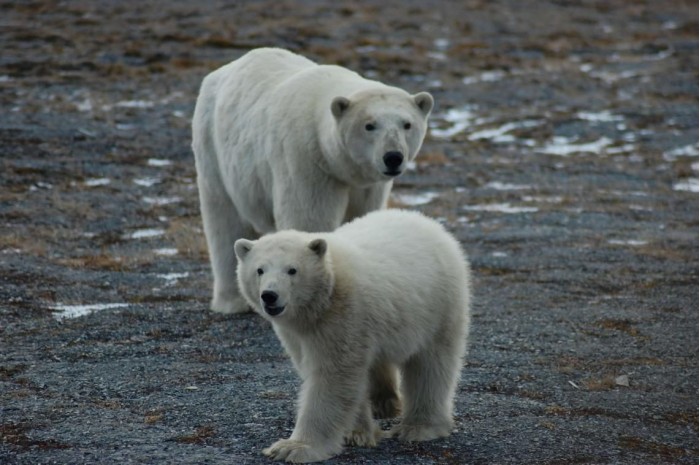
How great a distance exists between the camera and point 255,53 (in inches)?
367

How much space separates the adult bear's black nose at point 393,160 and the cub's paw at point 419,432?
6.80 ft

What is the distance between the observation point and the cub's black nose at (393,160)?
7250 millimetres

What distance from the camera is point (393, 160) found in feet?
23.8

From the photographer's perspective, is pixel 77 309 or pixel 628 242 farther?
pixel 628 242

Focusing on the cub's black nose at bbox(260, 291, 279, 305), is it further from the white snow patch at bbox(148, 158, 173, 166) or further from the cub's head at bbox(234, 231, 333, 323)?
the white snow patch at bbox(148, 158, 173, 166)

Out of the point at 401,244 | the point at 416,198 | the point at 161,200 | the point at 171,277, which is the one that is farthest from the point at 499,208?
the point at 401,244

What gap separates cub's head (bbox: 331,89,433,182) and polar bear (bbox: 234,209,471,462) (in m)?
1.29

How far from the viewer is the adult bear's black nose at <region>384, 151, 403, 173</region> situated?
285 inches

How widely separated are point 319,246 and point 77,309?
489 cm

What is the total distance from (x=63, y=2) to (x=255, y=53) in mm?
28597

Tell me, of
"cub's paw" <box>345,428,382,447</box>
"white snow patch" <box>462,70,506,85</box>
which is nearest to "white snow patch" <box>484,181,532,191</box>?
"white snow patch" <box>462,70,506,85</box>

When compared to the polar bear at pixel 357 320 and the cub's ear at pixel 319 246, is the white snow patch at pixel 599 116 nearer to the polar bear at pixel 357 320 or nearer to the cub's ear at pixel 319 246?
the polar bear at pixel 357 320

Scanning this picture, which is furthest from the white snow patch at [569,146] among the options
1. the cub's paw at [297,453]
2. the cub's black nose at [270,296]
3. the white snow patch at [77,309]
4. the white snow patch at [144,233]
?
the cub's black nose at [270,296]

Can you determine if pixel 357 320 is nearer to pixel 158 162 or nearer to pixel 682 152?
pixel 158 162
